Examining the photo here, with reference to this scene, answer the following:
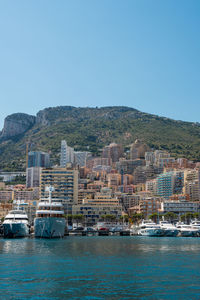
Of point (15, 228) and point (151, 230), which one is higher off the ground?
point (15, 228)

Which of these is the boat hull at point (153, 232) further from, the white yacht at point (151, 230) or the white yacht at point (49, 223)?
the white yacht at point (49, 223)

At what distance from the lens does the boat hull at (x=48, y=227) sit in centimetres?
12206

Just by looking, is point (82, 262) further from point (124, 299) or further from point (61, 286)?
point (124, 299)

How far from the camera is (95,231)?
569ft

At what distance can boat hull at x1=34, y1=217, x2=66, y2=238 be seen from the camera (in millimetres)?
122062

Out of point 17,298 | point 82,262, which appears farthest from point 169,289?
point 82,262

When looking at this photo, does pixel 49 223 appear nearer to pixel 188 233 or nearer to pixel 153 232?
pixel 153 232

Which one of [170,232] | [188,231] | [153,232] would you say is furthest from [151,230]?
[188,231]

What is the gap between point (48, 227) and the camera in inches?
4806

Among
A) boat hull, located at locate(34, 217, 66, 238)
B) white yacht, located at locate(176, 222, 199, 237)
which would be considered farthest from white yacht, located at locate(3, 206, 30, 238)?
white yacht, located at locate(176, 222, 199, 237)

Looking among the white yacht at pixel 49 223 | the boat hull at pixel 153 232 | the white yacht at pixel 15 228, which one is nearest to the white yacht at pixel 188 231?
the boat hull at pixel 153 232

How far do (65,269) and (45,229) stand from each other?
76.4 metres

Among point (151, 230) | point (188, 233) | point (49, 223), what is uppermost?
point (49, 223)

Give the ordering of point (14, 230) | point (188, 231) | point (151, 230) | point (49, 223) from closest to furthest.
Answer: point (49, 223)
point (14, 230)
point (151, 230)
point (188, 231)
